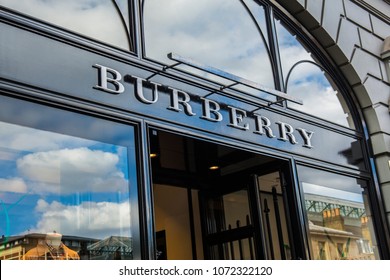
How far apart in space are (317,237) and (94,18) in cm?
457

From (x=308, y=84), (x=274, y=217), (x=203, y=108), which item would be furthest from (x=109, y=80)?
(x=308, y=84)

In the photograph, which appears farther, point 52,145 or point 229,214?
point 229,214

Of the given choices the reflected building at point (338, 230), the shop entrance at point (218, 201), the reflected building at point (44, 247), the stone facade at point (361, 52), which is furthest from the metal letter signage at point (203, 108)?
the stone facade at point (361, 52)

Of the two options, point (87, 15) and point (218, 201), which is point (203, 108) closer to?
point (87, 15)

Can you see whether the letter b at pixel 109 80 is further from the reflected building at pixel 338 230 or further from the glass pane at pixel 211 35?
the reflected building at pixel 338 230

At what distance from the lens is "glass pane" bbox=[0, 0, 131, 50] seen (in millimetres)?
5730

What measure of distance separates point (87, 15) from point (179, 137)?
1797 millimetres

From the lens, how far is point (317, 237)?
8352 mm

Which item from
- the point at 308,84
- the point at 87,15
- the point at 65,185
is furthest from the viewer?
the point at 308,84

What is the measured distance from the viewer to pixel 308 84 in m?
9.30

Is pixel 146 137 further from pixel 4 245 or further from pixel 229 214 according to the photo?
pixel 229 214

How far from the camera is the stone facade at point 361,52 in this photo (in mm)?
9484

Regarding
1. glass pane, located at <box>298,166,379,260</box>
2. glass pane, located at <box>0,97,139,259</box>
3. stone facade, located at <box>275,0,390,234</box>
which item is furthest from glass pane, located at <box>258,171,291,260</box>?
glass pane, located at <box>0,97,139,259</box>
